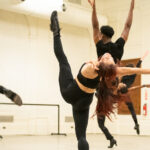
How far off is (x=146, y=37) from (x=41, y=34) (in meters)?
3.13

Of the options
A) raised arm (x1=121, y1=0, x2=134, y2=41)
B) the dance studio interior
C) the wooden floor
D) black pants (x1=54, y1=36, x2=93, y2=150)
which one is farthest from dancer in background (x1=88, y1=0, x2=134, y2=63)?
the dance studio interior

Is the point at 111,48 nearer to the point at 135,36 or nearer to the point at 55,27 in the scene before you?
the point at 55,27

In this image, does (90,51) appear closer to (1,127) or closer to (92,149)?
(1,127)

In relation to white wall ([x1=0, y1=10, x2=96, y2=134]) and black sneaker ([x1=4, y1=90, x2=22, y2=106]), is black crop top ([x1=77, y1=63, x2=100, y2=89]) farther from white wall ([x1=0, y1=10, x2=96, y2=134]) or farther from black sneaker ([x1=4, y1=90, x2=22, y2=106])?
white wall ([x1=0, y1=10, x2=96, y2=134])

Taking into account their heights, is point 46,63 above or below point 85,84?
below

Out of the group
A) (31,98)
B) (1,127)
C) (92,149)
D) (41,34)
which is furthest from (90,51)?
(92,149)

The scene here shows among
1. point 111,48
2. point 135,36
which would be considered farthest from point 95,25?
point 135,36

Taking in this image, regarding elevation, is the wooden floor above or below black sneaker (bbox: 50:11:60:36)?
below

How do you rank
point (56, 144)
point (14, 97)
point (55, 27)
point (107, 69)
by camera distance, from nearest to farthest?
1. point (107, 69)
2. point (14, 97)
3. point (55, 27)
4. point (56, 144)

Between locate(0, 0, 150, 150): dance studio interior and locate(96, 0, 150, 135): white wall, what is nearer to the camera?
locate(0, 0, 150, 150): dance studio interior

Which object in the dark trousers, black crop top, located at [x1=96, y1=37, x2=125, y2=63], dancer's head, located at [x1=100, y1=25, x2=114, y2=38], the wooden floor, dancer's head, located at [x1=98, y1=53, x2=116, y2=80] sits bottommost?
the wooden floor

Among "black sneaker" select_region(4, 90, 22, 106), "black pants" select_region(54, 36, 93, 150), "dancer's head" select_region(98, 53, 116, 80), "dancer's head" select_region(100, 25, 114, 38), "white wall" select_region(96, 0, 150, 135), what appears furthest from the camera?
"white wall" select_region(96, 0, 150, 135)

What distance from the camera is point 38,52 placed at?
9.76m

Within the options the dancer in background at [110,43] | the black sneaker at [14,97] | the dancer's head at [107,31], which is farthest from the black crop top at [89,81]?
the dancer's head at [107,31]
